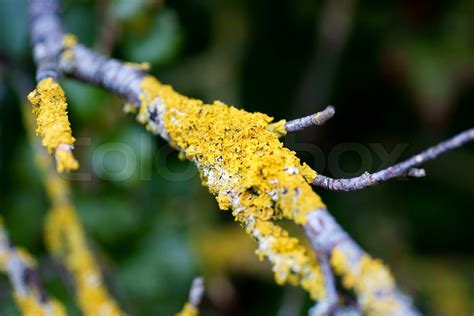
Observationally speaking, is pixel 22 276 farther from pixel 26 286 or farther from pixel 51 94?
pixel 51 94

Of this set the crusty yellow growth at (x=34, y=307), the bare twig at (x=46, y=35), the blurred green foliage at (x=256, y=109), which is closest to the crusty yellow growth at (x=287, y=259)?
the bare twig at (x=46, y=35)

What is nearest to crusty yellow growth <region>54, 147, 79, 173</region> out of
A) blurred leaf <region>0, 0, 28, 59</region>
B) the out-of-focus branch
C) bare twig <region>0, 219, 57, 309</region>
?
bare twig <region>0, 219, 57, 309</region>

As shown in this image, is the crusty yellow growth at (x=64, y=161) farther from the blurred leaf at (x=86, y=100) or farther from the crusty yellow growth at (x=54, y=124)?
the blurred leaf at (x=86, y=100)

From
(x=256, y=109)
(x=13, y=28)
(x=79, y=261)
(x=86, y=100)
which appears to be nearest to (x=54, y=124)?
(x=79, y=261)

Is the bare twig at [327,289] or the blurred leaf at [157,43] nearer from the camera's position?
the bare twig at [327,289]

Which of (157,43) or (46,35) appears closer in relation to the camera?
(46,35)

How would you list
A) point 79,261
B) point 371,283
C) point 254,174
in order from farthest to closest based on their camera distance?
1. point 79,261
2. point 254,174
3. point 371,283

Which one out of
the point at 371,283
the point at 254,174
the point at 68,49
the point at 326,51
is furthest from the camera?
the point at 326,51
